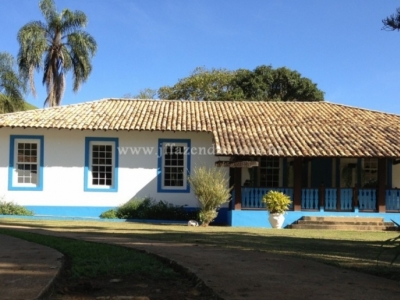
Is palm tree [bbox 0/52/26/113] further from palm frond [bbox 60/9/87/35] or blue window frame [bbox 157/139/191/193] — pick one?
blue window frame [bbox 157/139/191/193]

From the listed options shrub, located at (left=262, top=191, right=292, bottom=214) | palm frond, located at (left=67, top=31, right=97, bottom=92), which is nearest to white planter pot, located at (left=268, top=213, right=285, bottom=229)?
shrub, located at (left=262, top=191, right=292, bottom=214)

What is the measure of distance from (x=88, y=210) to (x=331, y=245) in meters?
10.5

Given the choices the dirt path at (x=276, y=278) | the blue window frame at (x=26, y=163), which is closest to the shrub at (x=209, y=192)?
the blue window frame at (x=26, y=163)

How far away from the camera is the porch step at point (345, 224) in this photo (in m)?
16.8

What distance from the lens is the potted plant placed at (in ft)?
54.4

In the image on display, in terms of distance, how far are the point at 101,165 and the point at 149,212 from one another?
2.51m

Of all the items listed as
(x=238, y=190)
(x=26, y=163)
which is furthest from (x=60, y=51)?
(x=238, y=190)

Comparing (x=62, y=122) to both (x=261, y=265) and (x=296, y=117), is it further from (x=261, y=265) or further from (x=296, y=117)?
(x=261, y=265)

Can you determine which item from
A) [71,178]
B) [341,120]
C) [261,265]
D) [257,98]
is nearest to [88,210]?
[71,178]

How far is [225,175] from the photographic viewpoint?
18.6 metres

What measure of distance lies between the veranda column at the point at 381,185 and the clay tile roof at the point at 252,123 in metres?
0.63

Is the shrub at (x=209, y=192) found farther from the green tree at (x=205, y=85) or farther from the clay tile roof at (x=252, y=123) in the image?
the green tree at (x=205, y=85)

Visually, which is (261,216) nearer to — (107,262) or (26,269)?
(107,262)

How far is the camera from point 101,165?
18938mm
